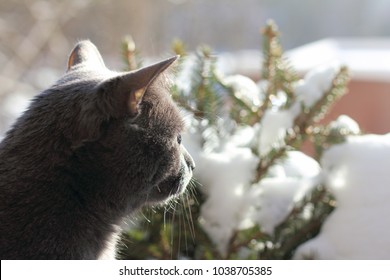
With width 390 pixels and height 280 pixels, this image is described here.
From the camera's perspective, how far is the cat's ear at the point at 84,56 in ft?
2.83

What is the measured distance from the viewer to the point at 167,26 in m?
3.70

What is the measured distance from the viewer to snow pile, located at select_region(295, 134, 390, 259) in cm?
83

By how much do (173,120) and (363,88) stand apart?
4.14 ft

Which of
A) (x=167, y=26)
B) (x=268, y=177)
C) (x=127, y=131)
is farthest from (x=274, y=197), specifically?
(x=167, y=26)

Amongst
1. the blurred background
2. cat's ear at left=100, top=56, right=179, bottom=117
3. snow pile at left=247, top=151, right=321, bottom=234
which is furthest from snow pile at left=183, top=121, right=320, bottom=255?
the blurred background

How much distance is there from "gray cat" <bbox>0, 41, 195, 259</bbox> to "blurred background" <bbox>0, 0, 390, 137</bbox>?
2.58 m

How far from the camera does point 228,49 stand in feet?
12.1

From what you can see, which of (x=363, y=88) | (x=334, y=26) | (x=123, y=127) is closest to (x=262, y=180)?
(x=123, y=127)

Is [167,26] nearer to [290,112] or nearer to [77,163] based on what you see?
[290,112]

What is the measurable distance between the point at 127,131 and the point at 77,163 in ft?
0.24

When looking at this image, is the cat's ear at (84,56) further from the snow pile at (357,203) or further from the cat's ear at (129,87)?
the snow pile at (357,203)

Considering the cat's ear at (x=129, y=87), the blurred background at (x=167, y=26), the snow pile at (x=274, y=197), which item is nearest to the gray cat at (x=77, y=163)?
the cat's ear at (x=129, y=87)

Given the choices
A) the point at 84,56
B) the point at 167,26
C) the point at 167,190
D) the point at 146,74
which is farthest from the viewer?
the point at 167,26

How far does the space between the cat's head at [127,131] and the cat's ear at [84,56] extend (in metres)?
0.08
